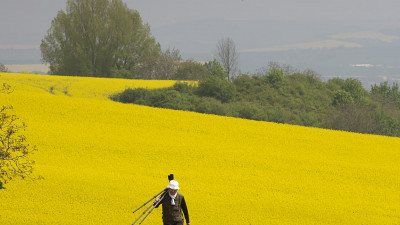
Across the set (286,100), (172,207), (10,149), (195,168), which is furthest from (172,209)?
(286,100)

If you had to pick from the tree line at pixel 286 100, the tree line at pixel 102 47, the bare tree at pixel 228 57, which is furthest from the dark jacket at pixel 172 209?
the bare tree at pixel 228 57

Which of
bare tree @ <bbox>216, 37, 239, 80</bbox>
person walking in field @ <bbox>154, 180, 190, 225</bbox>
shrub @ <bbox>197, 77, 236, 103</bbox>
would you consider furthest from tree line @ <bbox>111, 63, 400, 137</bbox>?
person walking in field @ <bbox>154, 180, 190, 225</bbox>

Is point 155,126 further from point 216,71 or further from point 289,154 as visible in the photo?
point 216,71

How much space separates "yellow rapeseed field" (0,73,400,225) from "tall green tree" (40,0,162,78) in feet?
113

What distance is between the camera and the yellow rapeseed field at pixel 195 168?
659 inches

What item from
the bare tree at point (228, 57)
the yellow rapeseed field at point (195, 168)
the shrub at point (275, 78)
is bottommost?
the yellow rapeseed field at point (195, 168)

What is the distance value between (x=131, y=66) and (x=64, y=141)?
47086 mm

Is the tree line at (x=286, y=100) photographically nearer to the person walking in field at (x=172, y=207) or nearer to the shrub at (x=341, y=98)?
the shrub at (x=341, y=98)

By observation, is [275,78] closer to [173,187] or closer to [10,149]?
[10,149]

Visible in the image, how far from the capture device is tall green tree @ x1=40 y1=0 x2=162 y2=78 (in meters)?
66.4

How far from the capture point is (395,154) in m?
26.7

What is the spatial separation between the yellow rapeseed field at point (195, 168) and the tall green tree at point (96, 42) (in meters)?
34.4

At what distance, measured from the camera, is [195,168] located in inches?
846

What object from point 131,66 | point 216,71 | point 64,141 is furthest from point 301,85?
point 64,141
